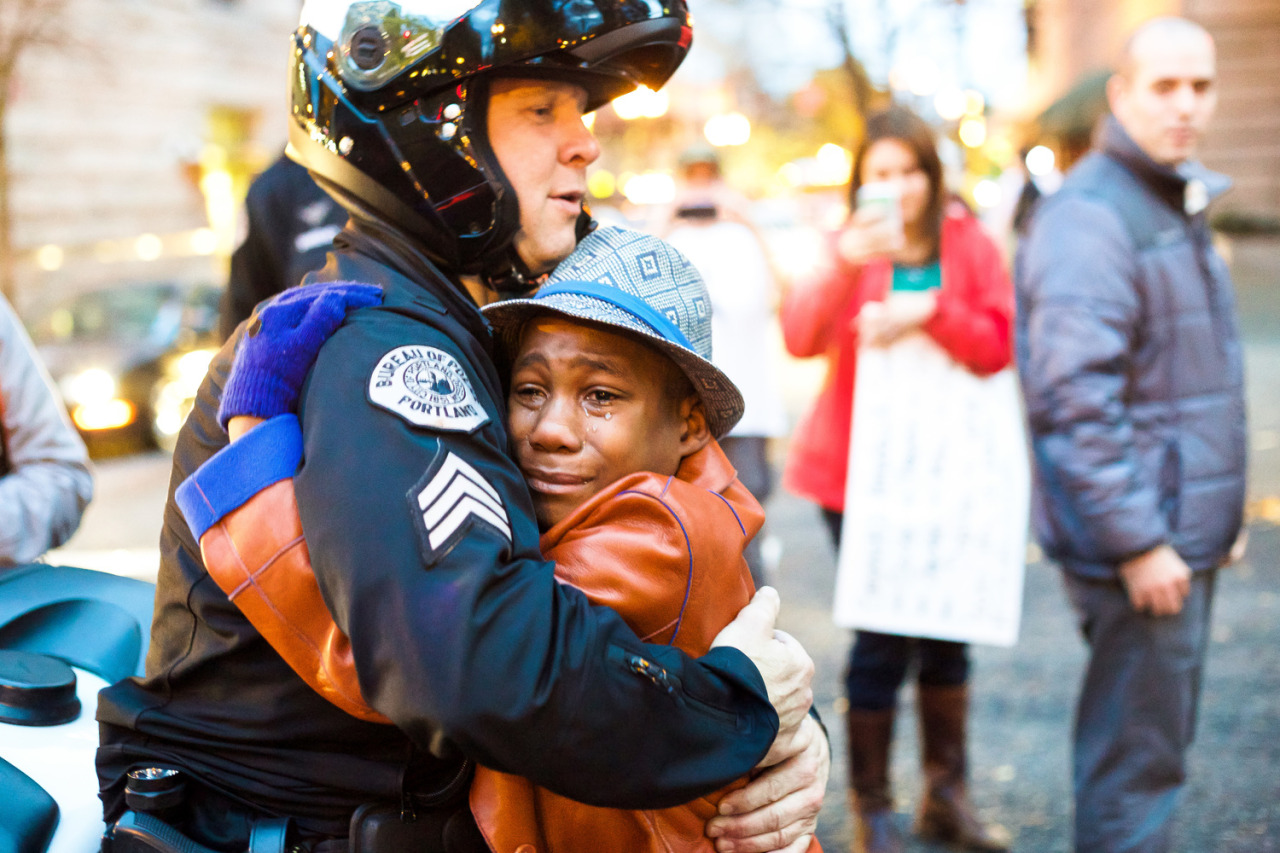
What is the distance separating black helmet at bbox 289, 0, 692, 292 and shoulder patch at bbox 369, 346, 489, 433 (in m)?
0.38

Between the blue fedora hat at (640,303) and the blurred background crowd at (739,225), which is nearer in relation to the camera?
the blue fedora hat at (640,303)

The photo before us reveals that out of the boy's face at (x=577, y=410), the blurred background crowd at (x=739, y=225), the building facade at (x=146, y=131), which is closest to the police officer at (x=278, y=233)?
the blurred background crowd at (x=739, y=225)

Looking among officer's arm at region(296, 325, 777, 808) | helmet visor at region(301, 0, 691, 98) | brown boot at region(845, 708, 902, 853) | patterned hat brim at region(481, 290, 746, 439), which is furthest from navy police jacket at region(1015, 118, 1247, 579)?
officer's arm at region(296, 325, 777, 808)

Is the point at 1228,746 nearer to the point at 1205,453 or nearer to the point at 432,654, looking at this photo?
the point at 1205,453

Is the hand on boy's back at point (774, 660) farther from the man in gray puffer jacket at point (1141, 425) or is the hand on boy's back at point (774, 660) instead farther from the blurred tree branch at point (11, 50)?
the blurred tree branch at point (11, 50)

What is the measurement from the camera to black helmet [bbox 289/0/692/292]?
5.51ft

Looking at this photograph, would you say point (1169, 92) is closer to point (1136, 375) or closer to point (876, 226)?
point (1136, 375)

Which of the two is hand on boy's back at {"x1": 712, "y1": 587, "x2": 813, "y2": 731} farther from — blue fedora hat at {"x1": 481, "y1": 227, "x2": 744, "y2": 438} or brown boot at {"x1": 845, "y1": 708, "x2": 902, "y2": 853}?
brown boot at {"x1": 845, "y1": 708, "x2": 902, "y2": 853}

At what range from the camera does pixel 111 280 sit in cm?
1092

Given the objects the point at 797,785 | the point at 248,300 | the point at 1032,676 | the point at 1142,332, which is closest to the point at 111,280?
the point at 248,300

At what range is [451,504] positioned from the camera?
1338 mm

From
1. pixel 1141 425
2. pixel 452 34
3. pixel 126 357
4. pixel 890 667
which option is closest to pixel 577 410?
pixel 452 34

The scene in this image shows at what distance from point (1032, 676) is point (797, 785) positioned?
3.84 meters

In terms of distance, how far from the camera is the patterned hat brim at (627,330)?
5.62 feet
